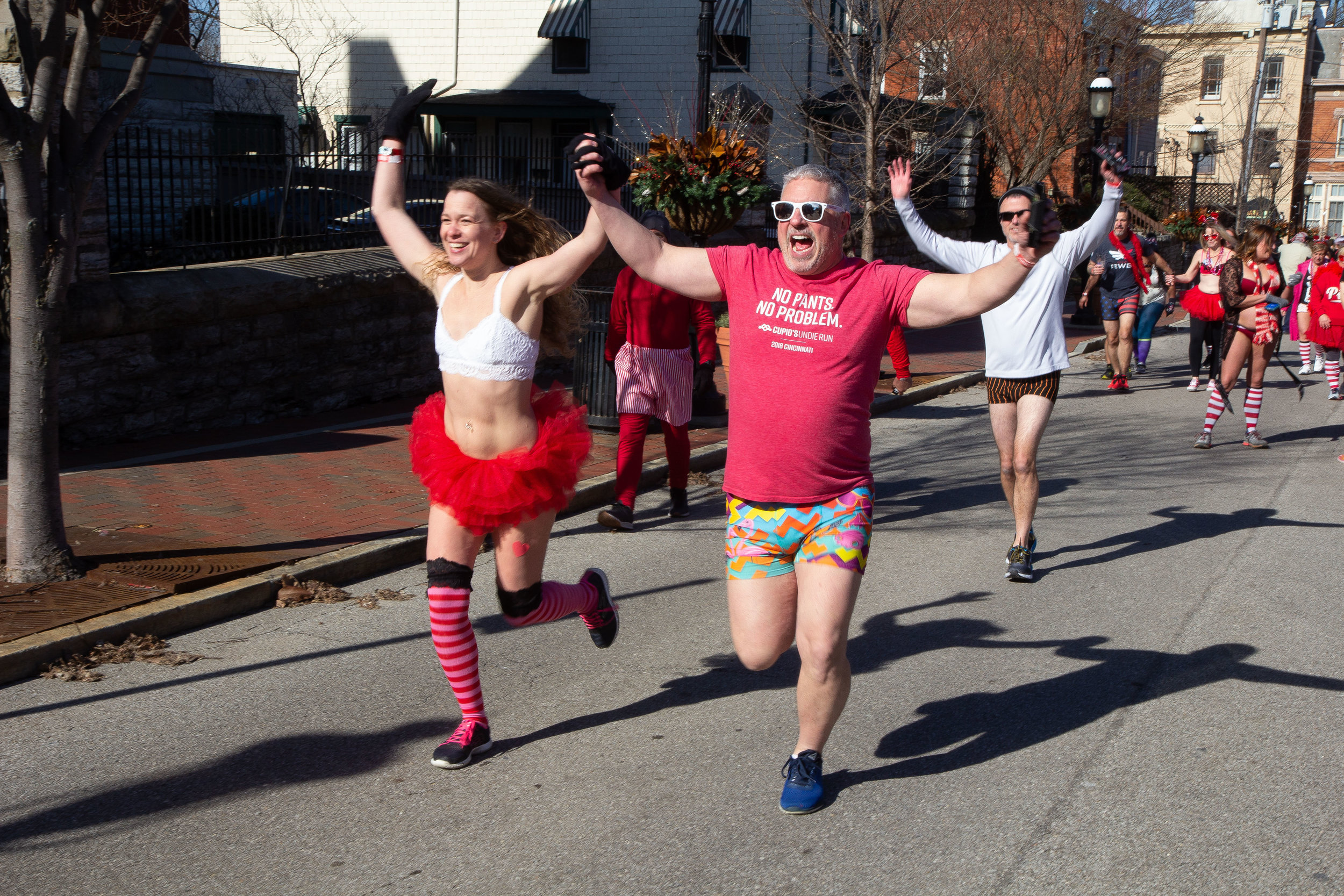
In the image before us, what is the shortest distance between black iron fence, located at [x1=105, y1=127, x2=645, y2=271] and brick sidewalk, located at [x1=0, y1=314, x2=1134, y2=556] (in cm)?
162

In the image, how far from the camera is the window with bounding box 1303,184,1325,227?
57625mm

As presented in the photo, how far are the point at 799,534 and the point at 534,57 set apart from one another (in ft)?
87.3

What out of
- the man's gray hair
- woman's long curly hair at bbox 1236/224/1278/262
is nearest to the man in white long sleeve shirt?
the man's gray hair

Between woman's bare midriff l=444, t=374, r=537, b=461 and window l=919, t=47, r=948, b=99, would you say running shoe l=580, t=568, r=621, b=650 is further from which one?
window l=919, t=47, r=948, b=99

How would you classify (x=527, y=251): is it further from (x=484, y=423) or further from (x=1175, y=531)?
(x=1175, y=531)

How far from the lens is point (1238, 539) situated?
7.47 m

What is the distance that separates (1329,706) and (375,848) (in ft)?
12.1

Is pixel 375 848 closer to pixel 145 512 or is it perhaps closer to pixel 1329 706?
pixel 1329 706

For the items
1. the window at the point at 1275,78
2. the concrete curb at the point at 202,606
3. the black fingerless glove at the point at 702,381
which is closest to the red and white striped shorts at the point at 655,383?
the concrete curb at the point at 202,606

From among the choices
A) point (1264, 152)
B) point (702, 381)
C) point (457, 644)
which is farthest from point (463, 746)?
point (1264, 152)

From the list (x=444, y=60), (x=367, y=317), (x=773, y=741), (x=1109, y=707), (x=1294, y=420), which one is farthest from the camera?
(x=444, y=60)

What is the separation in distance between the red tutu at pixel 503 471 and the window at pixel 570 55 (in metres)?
24.9

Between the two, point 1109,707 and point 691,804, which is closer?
point 691,804

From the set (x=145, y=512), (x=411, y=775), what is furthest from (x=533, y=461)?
(x=145, y=512)
